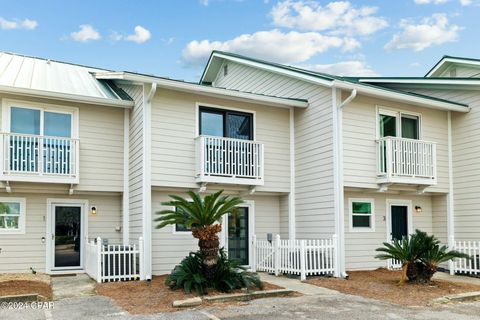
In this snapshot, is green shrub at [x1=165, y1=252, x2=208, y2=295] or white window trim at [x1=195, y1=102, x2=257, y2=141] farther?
white window trim at [x1=195, y1=102, x2=257, y2=141]

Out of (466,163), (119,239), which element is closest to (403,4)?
(466,163)

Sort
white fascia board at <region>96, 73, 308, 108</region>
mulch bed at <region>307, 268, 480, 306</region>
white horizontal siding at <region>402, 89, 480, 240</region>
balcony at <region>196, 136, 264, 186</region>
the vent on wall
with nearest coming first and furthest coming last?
1. mulch bed at <region>307, 268, 480, 306</region>
2. white fascia board at <region>96, 73, 308, 108</region>
3. balcony at <region>196, 136, 264, 186</region>
4. white horizontal siding at <region>402, 89, 480, 240</region>
5. the vent on wall

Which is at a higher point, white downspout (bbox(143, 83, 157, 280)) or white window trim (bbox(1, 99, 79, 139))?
white window trim (bbox(1, 99, 79, 139))

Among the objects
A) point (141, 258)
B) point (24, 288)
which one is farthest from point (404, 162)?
point (24, 288)

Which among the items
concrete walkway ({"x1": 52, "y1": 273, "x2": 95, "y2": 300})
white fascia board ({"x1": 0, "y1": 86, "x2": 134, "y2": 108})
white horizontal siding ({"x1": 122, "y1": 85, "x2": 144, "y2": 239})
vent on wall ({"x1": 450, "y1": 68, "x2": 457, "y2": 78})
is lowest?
concrete walkway ({"x1": 52, "y1": 273, "x2": 95, "y2": 300})

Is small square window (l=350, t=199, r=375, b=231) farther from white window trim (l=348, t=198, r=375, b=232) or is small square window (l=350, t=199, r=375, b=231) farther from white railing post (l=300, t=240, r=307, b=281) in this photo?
white railing post (l=300, t=240, r=307, b=281)

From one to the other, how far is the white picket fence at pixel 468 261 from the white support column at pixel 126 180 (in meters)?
9.08

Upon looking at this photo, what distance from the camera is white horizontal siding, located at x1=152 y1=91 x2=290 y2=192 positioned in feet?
40.2

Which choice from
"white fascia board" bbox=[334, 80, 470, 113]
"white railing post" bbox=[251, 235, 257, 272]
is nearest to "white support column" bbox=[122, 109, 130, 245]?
"white railing post" bbox=[251, 235, 257, 272]

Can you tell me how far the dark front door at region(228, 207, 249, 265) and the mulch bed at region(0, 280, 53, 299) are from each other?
5.12 m

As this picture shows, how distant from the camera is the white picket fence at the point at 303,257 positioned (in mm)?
11773

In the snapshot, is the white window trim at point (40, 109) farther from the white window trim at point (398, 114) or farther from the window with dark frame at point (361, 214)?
the white window trim at point (398, 114)

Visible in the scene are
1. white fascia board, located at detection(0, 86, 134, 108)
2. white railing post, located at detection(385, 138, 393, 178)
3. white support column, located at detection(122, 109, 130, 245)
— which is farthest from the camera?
white railing post, located at detection(385, 138, 393, 178)

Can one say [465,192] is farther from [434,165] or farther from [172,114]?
[172,114]
